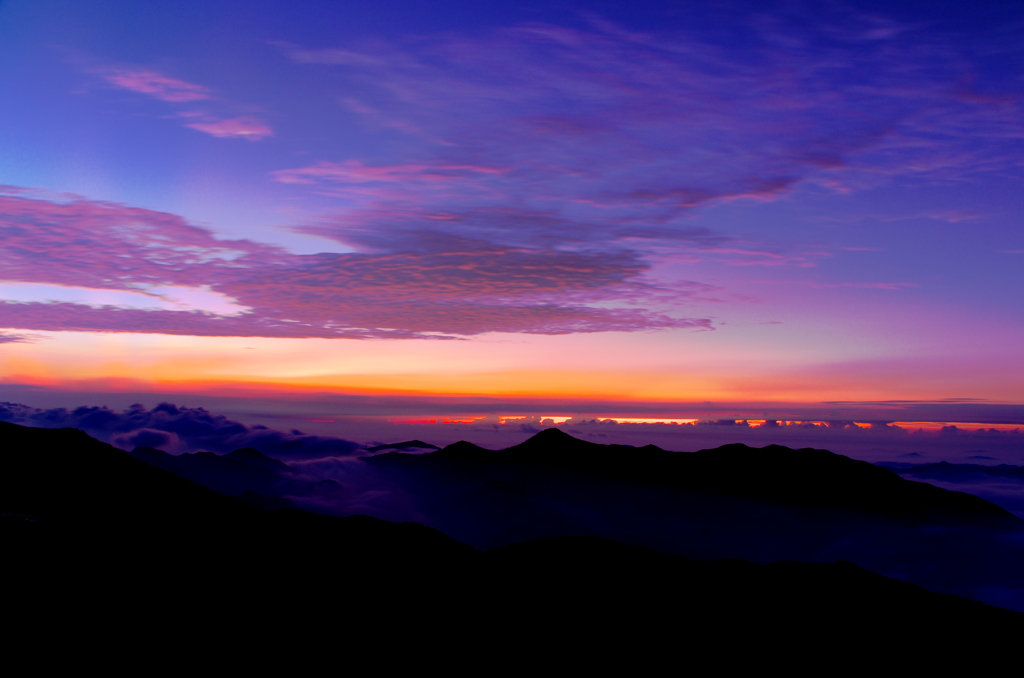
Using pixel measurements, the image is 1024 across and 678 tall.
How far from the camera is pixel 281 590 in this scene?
2682 inches

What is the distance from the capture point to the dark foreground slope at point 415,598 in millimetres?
51406

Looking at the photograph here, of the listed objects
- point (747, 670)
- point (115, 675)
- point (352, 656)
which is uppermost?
point (115, 675)

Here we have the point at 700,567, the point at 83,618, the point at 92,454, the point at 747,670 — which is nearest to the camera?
the point at 83,618

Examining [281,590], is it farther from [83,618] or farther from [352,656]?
[83,618]

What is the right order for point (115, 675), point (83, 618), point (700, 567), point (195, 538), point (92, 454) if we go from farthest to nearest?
point (92, 454)
point (700, 567)
point (195, 538)
point (83, 618)
point (115, 675)

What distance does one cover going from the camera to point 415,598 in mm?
73625

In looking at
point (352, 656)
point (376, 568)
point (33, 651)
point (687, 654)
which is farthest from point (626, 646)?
point (33, 651)

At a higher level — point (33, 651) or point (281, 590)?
point (33, 651)

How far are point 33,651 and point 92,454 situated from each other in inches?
5016

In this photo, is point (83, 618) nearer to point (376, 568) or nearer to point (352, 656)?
point (352, 656)

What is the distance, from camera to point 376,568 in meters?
85.8

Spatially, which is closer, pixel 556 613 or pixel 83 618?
pixel 83 618

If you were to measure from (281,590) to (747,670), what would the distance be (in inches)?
1851

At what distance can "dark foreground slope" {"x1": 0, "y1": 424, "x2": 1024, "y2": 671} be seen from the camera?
51.4m
